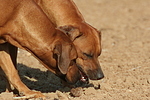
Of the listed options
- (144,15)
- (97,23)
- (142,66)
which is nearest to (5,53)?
(142,66)

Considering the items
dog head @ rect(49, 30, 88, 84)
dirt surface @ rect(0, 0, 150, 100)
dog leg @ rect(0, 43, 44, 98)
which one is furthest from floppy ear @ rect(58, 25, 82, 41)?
dog leg @ rect(0, 43, 44, 98)

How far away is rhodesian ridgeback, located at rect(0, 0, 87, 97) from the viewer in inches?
186

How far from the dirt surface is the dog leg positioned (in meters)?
0.18

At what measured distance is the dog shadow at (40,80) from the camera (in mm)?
5714

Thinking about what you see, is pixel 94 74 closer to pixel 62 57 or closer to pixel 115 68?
pixel 62 57

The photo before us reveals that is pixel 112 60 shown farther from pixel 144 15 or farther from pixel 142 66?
pixel 144 15

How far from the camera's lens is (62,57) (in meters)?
4.68

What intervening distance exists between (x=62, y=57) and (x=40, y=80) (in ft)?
4.94

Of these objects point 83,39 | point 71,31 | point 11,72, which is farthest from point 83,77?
point 11,72

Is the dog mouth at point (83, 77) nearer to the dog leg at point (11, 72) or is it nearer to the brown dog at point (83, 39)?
the brown dog at point (83, 39)

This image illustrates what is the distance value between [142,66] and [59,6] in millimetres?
1692

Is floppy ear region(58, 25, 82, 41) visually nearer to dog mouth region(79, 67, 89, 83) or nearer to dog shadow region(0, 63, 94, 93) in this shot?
dog mouth region(79, 67, 89, 83)

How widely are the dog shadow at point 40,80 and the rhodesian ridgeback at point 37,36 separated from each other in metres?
0.77

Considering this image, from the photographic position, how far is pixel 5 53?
205 inches
